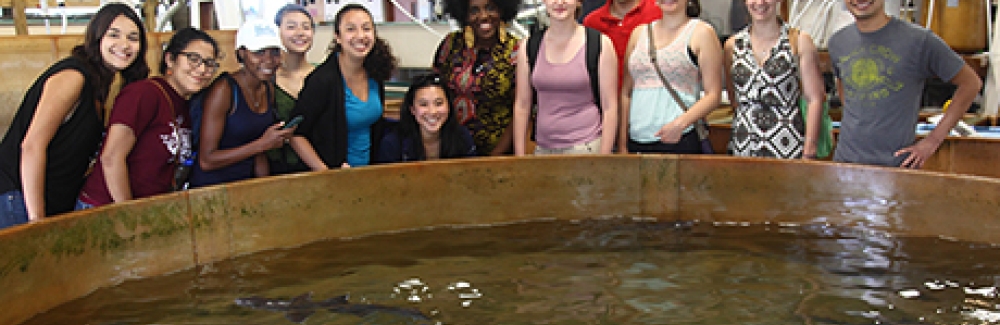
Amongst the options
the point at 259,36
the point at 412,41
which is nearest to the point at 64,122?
the point at 259,36

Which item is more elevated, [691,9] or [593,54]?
[691,9]

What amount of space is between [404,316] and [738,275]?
1137 mm

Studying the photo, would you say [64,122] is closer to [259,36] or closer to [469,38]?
[259,36]

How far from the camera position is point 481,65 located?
161 inches

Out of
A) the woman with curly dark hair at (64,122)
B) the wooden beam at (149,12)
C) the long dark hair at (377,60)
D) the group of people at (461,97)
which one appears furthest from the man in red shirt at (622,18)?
the wooden beam at (149,12)

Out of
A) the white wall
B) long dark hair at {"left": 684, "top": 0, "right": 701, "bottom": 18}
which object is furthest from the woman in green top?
the white wall

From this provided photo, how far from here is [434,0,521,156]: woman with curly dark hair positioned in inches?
159

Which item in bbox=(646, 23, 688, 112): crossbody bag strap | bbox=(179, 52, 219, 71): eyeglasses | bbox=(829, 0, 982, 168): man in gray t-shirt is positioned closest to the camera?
bbox=(829, 0, 982, 168): man in gray t-shirt

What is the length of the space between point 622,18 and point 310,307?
7.25 feet

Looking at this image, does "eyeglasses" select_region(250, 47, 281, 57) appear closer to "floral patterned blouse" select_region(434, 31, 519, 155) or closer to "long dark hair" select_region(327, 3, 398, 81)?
"long dark hair" select_region(327, 3, 398, 81)

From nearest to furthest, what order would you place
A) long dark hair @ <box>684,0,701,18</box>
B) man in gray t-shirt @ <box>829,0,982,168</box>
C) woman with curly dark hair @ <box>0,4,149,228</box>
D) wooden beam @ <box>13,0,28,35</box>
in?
woman with curly dark hair @ <box>0,4,149,228</box>, man in gray t-shirt @ <box>829,0,982,168</box>, long dark hair @ <box>684,0,701,18</box>, wooden beam @ <box>13,0,28,35</box>

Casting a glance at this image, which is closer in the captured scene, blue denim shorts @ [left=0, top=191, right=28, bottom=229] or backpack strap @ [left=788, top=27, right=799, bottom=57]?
blue denim shorts @ [left=0, top=191, right=28, bottom=229]

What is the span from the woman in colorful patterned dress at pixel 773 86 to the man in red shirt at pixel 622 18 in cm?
48

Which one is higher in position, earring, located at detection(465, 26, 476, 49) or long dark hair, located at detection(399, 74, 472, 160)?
earring, located at detection(465, 26, 476, 49)
